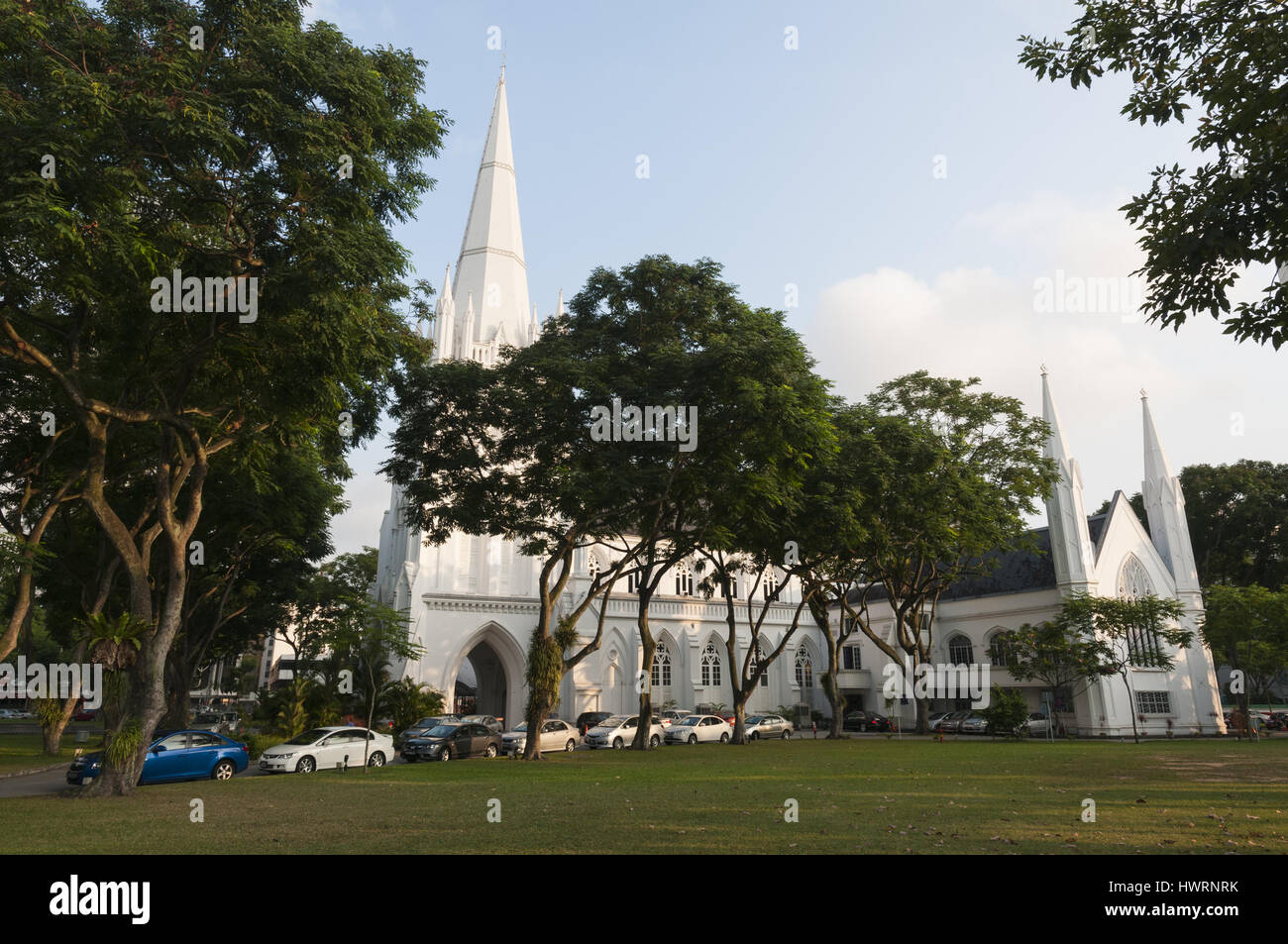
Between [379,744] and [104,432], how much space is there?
1348 cm

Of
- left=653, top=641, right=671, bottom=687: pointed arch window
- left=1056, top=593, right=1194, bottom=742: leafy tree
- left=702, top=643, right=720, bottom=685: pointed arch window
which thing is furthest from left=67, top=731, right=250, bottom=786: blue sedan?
left=702, top=643, right=720, bottom=685: pointed arch window

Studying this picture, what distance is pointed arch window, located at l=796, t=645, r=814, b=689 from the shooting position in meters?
58.3

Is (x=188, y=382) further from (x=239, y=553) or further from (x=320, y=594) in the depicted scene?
(x=320, y=594)

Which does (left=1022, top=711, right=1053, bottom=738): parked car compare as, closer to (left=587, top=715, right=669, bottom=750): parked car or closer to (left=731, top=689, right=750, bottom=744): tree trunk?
(left=731, top=689, right=750, bottom=744): tree trunk

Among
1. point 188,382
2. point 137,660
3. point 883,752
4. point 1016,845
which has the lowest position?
point 883,752

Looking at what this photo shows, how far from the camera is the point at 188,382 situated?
1672cm

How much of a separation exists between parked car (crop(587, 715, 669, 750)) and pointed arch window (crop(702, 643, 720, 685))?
1833cm

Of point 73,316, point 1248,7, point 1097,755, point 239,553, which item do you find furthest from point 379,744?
point 1248,7

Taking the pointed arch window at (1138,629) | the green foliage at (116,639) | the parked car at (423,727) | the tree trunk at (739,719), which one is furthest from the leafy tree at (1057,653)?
the green foliage at (116,639)

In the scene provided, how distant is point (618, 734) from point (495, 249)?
3469 centimetres

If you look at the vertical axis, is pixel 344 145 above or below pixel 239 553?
above

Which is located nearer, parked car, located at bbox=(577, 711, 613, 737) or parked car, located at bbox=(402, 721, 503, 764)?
parked car, located at bbox=(402, 721, 503, 764)

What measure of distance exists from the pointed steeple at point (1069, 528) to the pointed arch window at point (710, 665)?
22.1m

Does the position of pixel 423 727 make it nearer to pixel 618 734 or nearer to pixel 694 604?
pixel 618 734
